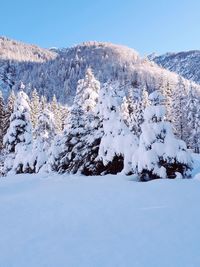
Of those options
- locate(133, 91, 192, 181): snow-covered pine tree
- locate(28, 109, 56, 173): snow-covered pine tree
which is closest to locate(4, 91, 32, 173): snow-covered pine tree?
locate(28, 109, 56, 173): snow-covered pine tree

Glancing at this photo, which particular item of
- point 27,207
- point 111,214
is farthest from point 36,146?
point 111,214

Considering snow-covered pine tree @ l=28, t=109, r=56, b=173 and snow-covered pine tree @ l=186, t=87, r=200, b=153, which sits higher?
snow-covered pine tree @ l=186, t=87, r=200, b=153

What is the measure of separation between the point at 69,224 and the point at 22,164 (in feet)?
81.4

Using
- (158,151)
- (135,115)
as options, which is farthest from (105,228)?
(135,115)

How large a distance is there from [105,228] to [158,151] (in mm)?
8345

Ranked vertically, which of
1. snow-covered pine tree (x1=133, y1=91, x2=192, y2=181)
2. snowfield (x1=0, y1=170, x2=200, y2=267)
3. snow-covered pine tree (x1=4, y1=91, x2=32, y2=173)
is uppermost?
snow-covered pine tree (x1=4, y1=91, x2=32, y2=173)

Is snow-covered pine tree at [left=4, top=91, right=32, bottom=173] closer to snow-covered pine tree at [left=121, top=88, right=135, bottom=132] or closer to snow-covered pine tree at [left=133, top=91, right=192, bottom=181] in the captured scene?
snow-covered pine tree at [left=121, top=88, right=135, bottom=132]

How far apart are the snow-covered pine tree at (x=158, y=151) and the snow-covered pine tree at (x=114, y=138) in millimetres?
1473

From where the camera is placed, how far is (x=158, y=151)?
15.8 meters

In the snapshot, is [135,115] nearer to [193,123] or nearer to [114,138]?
[193,123]

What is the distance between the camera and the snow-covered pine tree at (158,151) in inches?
617

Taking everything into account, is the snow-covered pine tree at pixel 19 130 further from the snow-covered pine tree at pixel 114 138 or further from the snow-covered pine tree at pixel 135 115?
the snow-covered pine tree at pixel 114 138

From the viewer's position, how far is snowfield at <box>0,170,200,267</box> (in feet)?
20.5

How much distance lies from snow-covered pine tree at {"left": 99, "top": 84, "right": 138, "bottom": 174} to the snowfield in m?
5.39
